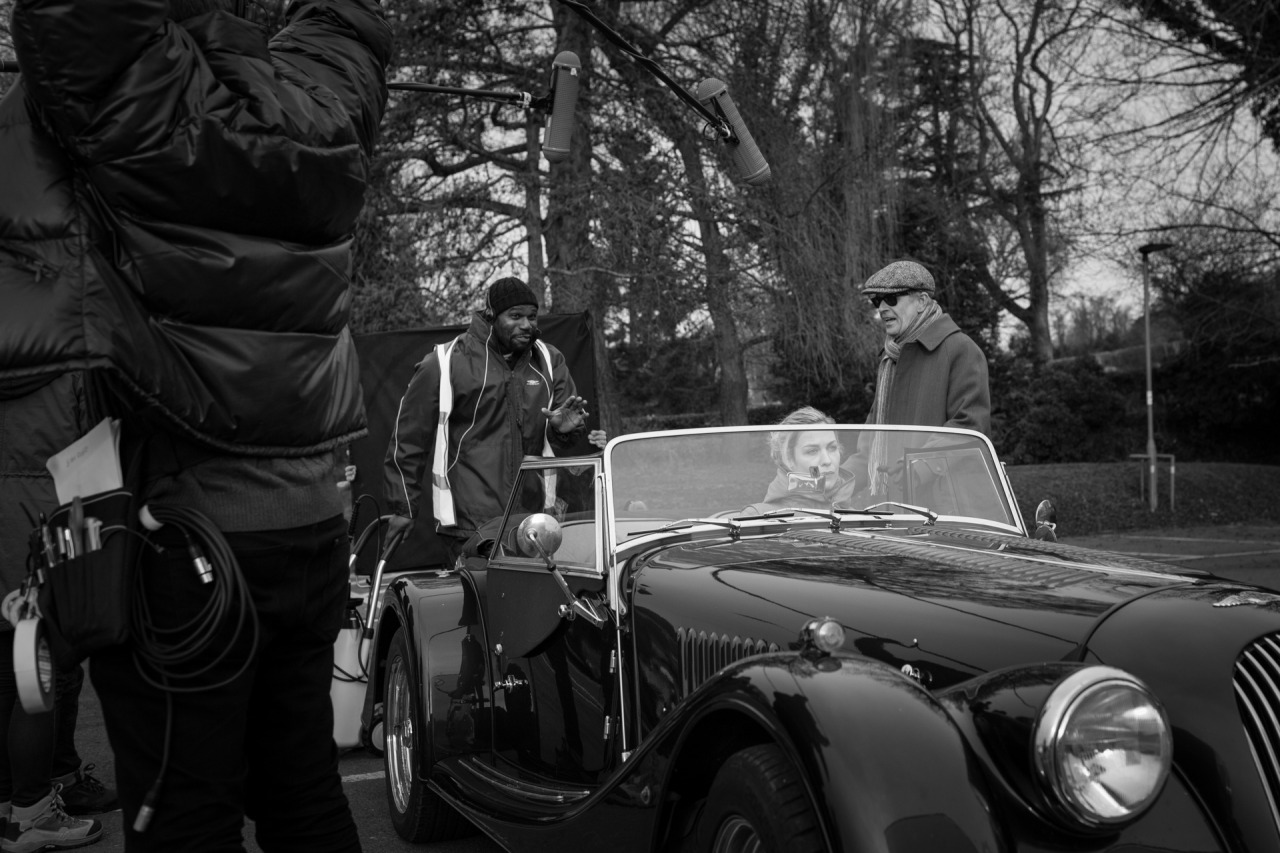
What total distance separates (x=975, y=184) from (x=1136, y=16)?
9.43 meters

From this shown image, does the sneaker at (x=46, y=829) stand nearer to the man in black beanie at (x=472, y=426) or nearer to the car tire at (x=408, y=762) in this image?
the car tire at (x=408, y=762)

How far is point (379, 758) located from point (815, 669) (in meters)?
4.00

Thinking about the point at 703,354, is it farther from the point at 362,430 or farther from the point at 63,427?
the point at 362,430

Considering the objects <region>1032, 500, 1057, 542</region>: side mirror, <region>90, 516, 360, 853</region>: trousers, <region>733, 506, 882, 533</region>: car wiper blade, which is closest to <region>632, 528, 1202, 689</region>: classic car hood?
<region>733, 506, 882, 533</region>: car wiper blade

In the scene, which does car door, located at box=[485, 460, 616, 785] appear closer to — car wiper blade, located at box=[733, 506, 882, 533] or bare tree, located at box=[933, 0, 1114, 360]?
car wiper blade, located at box=[733, 506, 882, 533]

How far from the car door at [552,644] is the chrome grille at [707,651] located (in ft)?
1.14

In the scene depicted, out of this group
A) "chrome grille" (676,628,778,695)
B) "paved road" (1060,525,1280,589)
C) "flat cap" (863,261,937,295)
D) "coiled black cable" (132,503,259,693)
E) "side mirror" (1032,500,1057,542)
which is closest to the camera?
"coiled black cable" (132,503,259,693)

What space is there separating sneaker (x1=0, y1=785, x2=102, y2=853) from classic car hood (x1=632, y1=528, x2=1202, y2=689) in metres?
2.35

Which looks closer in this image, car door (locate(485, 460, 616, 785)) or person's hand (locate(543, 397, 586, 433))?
car door (locate(485, 460, 616, 785))

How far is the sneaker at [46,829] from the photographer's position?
3.84 meters

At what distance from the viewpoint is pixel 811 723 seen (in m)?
2.06

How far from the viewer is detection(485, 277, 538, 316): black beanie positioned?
215 inches

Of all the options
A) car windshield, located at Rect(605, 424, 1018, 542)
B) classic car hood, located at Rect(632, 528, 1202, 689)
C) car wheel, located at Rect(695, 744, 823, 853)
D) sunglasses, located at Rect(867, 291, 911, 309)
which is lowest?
car wheel, located at Rect(695, 744, 823, 853)

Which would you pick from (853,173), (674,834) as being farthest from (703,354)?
(674,834)
